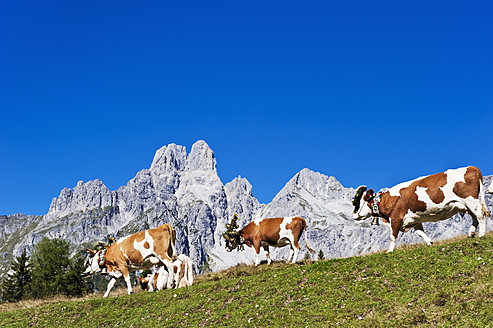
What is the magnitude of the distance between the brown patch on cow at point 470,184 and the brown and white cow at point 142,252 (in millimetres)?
14042

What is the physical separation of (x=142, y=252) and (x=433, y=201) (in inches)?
580

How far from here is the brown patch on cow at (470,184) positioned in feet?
59.0

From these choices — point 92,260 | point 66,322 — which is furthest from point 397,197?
point 92,260

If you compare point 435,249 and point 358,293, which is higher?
point 435,249

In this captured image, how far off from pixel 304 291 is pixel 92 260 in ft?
49.9

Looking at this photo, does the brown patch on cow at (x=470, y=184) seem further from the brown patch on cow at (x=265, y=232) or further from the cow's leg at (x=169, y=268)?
the cow's leg at (x=169, y=268)

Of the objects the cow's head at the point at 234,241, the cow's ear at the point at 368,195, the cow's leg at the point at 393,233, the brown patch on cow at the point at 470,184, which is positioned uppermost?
the cow's ear at the point at 368,195

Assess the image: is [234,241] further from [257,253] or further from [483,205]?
[483,205]

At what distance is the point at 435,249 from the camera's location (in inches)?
678

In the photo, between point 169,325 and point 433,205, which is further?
point 433,205

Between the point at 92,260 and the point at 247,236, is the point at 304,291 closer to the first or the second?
the point at 247,236

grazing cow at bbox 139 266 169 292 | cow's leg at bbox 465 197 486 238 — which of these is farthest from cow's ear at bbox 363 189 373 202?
grazing cow at bbox 139 266 169 292

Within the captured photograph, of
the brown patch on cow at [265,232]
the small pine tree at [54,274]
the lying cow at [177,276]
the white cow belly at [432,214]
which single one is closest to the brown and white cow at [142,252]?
the lying cow at [177,276]

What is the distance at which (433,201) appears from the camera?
61.6ft
